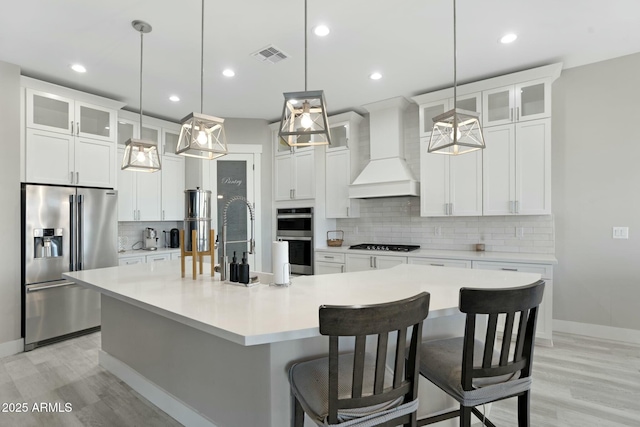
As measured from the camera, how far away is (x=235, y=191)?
5.29 m

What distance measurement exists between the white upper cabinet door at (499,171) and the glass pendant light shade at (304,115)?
105 inches

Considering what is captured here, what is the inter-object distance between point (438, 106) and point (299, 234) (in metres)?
2.61

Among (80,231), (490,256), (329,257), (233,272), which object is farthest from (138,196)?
(490,256)

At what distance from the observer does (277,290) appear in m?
1.91

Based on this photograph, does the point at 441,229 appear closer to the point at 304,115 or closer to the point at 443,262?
the point at 443,262

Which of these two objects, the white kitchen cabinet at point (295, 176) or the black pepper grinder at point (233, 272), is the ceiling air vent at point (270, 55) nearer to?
the white kitchen cabinet at point (295, 176)

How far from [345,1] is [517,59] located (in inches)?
79.7

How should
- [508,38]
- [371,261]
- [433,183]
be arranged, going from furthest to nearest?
[371,261], [433,183], [508,38]

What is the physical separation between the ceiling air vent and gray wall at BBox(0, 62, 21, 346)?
2.47 m

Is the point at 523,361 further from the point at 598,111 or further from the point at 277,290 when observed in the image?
the point at 598,111

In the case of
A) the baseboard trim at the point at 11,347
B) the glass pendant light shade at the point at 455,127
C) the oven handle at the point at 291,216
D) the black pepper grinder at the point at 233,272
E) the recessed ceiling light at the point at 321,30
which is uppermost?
the recessed ceiling light at the point at 321,30

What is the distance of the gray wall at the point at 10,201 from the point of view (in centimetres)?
324

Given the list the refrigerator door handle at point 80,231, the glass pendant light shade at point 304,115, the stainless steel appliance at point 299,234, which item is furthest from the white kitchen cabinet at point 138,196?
the glass pendant light shade at point 304,115

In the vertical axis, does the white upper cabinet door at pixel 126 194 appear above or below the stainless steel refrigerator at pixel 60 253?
above
